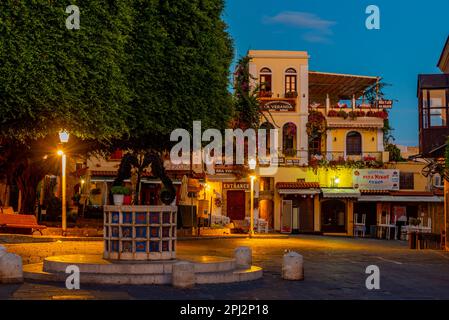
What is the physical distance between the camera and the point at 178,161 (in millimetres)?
44312

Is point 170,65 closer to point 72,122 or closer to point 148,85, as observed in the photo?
point 148,85

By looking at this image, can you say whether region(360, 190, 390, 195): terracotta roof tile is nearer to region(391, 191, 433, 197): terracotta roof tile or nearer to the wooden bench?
region(391, 191, 433, 197): terracotta roof tile

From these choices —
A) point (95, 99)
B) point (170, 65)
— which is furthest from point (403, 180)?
point (95, 99)

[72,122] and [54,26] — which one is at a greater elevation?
[54,26]

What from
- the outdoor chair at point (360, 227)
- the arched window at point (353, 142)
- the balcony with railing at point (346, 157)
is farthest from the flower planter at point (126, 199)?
the arched window at point (353, 142)

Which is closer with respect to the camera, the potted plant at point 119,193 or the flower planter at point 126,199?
the potted plant at point 119,193

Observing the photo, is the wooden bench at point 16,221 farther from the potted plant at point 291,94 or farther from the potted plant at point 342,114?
the potted plant at point 342,114

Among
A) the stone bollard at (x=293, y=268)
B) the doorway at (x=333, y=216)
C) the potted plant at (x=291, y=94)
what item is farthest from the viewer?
the potted plant at (x=291, y=94)

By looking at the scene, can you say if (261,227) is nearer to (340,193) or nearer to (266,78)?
(340,193)

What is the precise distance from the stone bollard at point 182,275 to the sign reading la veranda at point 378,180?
112 feet

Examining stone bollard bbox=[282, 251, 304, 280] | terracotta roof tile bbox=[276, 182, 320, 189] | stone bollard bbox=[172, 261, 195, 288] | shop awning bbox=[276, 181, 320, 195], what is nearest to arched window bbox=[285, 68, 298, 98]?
terracotta roof tile bbox=[276, 182, 320, 189]

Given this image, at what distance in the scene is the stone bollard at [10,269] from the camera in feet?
43.1
